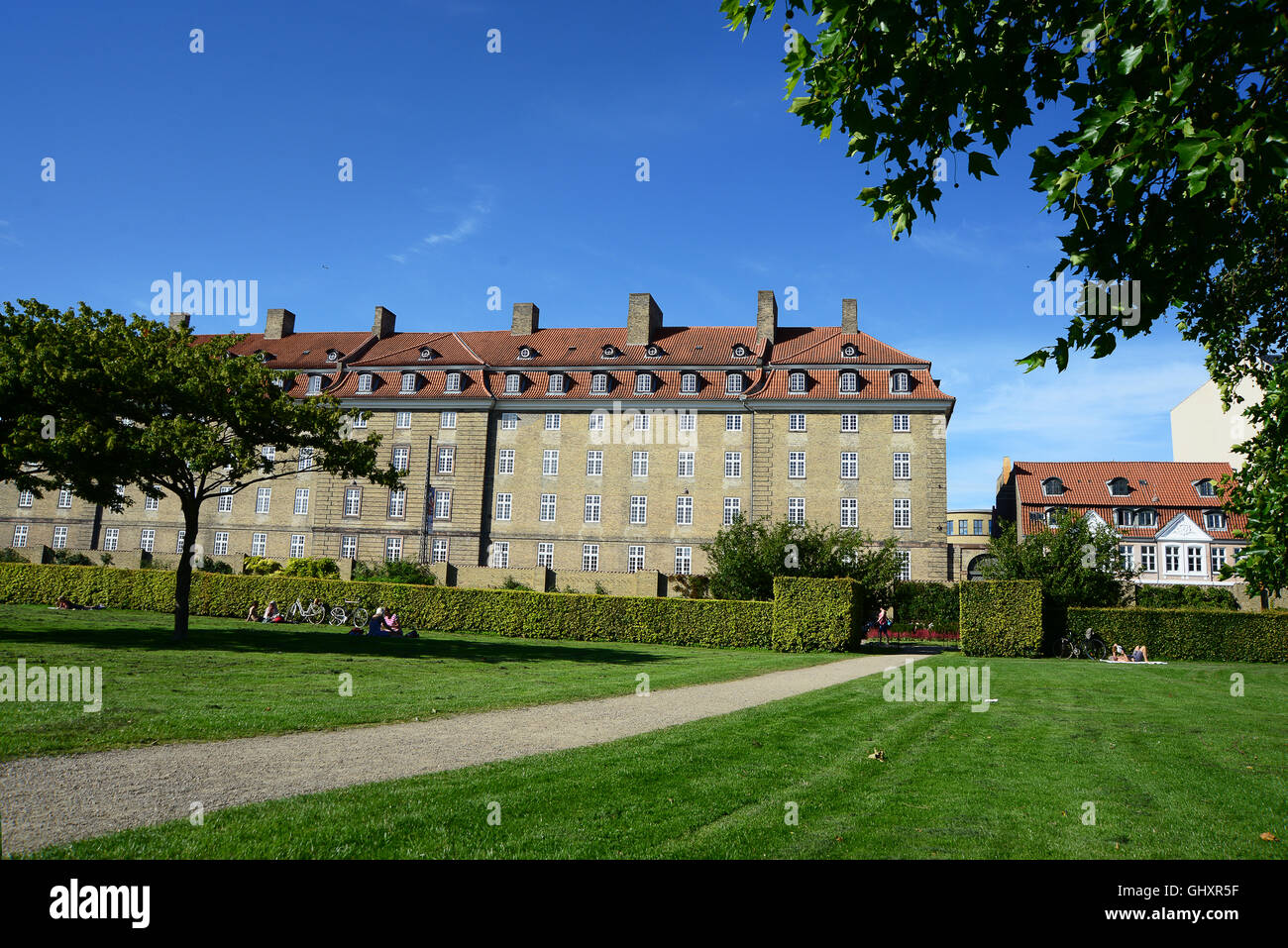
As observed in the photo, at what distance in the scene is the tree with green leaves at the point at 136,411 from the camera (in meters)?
20.1

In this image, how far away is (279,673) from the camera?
16.6 meters

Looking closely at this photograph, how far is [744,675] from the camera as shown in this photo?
19.9 m

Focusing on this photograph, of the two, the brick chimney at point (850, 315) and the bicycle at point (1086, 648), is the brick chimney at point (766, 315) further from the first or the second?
the bicycle at point (1086, 648)

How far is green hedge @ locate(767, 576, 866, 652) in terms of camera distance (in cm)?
2839

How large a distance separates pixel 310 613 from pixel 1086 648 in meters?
30.1

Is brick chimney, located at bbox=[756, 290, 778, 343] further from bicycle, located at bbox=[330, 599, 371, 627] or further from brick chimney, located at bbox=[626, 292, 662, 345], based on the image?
bicycle, located at bbox=[330, 599, 371, 627]

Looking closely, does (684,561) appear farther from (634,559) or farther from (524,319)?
(524,319)

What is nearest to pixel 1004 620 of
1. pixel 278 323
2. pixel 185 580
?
pixel 185 580

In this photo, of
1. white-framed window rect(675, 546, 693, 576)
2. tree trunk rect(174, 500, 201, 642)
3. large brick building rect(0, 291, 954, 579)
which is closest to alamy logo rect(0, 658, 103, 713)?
tree trunk rect(174, 500, 201, 642)

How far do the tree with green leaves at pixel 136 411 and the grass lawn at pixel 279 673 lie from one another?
11.6 ft

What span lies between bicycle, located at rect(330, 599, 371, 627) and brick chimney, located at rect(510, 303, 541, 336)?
29.6 metres
